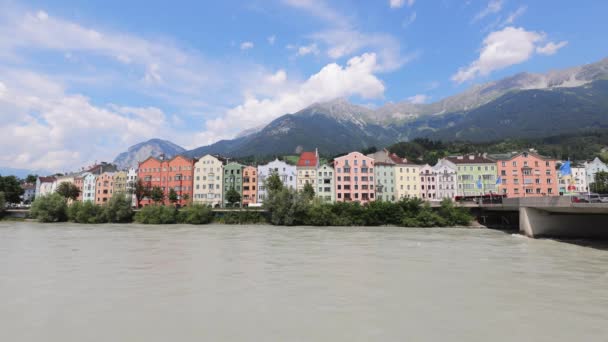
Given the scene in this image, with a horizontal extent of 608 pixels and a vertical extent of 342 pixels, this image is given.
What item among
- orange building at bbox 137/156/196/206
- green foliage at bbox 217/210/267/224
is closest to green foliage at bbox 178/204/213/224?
green foliage at bbox 217/210/267/224

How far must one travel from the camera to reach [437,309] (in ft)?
48.5

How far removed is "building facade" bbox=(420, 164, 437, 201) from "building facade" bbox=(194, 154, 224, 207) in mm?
55487

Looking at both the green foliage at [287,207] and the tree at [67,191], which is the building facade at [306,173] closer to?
the green foliage at [287,207]

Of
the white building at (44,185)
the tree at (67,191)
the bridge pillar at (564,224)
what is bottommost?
the bridge pillar at (564,224)

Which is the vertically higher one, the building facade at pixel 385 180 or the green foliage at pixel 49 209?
the building facade at pixel 385 180

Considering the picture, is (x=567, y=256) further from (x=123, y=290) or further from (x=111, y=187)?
(x=111, y=187)

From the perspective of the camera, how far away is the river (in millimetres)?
12297

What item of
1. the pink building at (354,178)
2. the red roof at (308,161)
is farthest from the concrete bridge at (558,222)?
the red roof at (308,161)

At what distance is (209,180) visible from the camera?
101438 millimetres

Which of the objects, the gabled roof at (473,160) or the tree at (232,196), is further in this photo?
the gabled roof at (473,160)

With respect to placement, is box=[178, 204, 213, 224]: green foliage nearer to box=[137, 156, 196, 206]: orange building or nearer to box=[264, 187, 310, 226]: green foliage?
box=[264, 187, 310, 226]: green foliage

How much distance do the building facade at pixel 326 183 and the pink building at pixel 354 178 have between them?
4.39 feet

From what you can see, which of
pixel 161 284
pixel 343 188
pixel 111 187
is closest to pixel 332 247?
pixel 161 284

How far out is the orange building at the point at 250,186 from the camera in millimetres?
100125
